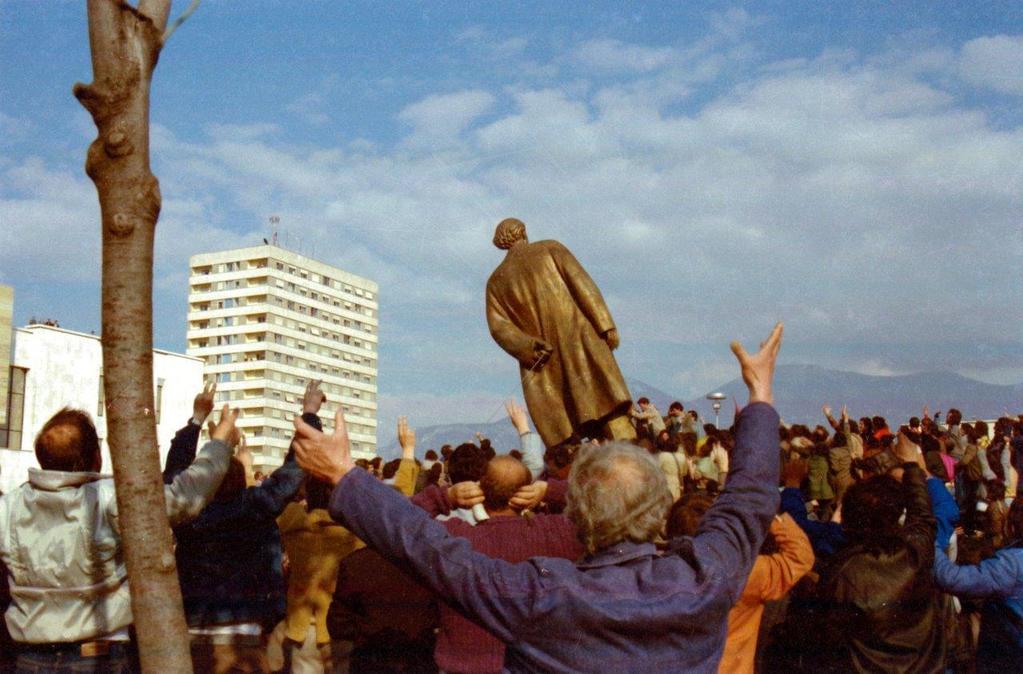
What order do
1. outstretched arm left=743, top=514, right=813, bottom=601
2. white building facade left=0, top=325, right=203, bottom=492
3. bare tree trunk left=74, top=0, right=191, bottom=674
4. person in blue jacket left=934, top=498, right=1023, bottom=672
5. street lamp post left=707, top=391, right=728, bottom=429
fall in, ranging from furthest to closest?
white building facade left=0, top=325, right=203, bottom=492, street lamp post left=707, top=391, right=728, bottom=429, person in blue jacket left=934, top=498, right=1023, bottom=672, outstretched arm left=743, top=514, right=813, bottom=601, bare tree trunk left=74, top=0, right=191, bottom=674

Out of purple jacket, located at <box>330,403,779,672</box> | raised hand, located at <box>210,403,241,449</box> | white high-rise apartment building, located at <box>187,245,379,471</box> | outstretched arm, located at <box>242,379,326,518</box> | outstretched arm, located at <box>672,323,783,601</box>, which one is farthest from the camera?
white high-rise apartment building, located at <box>187,245,379,471</box>

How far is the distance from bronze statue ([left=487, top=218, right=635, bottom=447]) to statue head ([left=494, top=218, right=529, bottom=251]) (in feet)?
1.02

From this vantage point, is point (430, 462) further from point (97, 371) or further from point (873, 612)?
point (97, 371)

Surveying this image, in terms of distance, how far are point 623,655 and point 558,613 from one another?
191mm

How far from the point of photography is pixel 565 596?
8.99ft

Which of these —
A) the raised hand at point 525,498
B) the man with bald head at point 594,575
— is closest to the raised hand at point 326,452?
the man with bald head at point 594,575

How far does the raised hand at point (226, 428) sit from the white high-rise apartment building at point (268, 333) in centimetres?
12480

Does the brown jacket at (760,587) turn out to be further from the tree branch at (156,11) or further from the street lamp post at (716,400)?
the street lamp post at (716,400)

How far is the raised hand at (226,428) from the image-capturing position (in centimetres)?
470

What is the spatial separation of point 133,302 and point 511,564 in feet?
6.74

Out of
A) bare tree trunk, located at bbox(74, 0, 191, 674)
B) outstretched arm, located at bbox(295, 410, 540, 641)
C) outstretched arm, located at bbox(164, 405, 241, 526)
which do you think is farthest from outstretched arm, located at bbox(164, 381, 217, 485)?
outstretched arm, located at bbox(295, 410, 540, 641)

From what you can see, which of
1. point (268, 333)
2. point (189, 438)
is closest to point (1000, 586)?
point (189, 438)

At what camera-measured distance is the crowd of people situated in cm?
277

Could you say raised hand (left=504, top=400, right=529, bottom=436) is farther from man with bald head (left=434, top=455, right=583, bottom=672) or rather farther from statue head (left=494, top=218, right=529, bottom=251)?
statue head (left=494, top=218, right=529, bottom=251)
